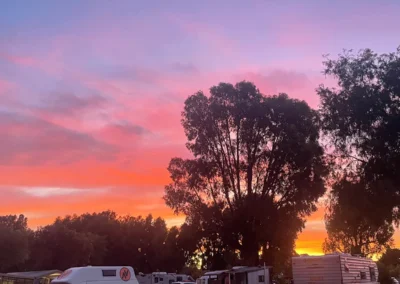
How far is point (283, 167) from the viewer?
44.9 metres

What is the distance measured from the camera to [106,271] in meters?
16.9

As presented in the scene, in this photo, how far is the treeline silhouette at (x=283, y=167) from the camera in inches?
1180

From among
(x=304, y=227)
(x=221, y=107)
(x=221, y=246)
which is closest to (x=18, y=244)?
(x=221, y=246)

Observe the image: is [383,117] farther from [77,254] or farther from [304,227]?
[77,254]

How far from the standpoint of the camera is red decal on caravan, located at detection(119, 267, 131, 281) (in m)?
17.5

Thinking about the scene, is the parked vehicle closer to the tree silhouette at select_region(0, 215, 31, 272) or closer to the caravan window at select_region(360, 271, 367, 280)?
the caravan window at select_region(360, 271, 367, 280)

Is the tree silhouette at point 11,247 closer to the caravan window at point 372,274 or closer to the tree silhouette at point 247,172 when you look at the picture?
the tree silhouette at point 247,172

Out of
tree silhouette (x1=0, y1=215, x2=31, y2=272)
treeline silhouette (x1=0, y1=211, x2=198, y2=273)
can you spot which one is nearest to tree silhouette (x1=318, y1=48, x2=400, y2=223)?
treeline silhouette (x1=0, y1=211, x2=198, y2=273)

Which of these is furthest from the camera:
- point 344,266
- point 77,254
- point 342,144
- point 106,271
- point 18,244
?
point 77,254

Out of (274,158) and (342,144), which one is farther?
(274,158)

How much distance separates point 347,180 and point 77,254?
50160 mm

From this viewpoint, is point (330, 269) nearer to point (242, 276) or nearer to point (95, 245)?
point (242, 276)

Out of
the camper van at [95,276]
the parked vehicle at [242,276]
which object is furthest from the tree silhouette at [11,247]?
the camper van at [95,276]

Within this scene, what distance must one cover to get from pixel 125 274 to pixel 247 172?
93.4 ft
